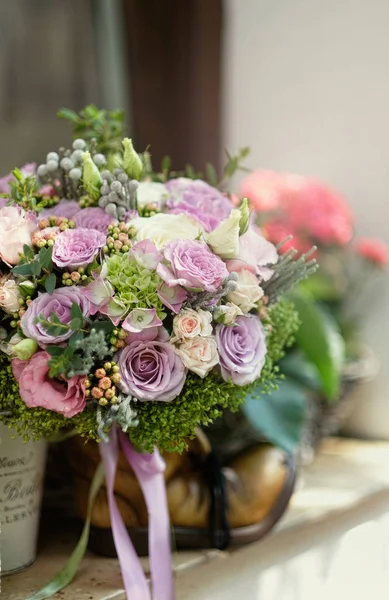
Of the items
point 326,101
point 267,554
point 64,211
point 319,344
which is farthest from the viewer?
point 326,101

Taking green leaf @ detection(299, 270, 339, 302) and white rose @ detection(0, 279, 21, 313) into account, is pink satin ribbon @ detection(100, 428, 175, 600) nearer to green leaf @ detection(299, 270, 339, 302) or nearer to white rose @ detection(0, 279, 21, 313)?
white rose @ detection(0, 279, 21, 313)

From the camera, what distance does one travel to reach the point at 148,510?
0.72 m

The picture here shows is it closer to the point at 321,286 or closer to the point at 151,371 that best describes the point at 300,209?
the point at 321,286

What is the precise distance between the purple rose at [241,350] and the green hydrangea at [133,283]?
2.6 inches

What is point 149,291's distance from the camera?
619 mm

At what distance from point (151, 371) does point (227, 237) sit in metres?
0.14

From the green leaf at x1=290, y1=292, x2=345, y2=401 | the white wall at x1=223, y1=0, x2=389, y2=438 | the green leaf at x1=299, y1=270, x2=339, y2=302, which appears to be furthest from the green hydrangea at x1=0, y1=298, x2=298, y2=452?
the white wall at x1=223, y1=0, x2=389, y2=438

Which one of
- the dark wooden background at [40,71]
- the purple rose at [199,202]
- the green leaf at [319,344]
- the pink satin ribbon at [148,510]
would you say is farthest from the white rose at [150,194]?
the dark wooden background at [40,71]

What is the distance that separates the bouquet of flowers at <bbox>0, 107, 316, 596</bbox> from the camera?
60cm

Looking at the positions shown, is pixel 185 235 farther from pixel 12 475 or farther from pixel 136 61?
pixel 136 61

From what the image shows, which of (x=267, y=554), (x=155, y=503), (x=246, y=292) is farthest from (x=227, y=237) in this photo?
(x=267, y=554)

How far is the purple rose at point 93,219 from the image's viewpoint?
2.19ft

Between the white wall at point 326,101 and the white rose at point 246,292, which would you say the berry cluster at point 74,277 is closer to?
the white rose at point 246,292

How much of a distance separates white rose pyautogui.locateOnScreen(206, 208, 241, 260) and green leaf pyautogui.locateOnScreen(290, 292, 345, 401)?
0.42m
